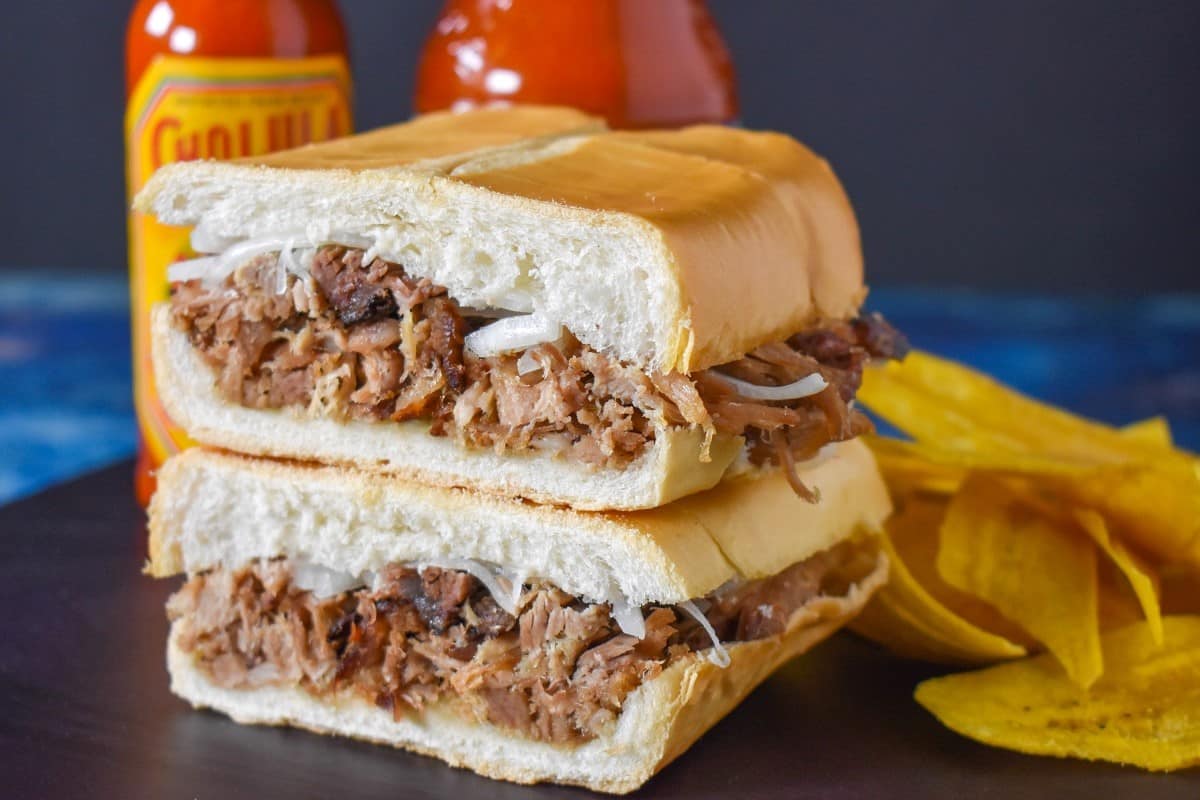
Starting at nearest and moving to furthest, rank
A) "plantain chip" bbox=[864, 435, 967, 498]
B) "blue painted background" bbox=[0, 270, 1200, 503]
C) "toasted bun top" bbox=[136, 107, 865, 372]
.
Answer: "toasted bun top" bbox=[136, 107, 865, 372]
"plantain chip" bbox=[864, 435, 967, 498]
"blue painted background" bbox=[0, 270, 1200, 503]

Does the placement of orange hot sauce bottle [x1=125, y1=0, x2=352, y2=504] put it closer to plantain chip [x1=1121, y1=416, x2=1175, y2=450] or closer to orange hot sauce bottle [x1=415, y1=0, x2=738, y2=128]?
orange hot sauce bottle [x1=415, y1=0, x2=738, y2=128]

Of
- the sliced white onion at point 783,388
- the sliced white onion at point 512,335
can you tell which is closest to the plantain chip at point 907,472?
the sliced white onion at point 783,388

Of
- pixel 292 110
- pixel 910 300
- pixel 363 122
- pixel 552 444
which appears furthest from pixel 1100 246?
pixel 552 444

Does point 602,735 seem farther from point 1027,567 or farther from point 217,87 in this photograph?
point 217,87

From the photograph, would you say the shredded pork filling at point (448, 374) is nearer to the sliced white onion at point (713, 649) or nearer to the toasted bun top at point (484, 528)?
the toasted bun top at point (484, 528)

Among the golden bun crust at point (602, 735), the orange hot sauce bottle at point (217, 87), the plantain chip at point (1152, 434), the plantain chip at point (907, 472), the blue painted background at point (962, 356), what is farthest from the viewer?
the blue painted background at point (962, 356)

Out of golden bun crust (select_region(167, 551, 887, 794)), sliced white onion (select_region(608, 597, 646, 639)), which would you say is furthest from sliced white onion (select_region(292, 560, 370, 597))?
sliced white onion (select_region(608, 597, 646, 639))
